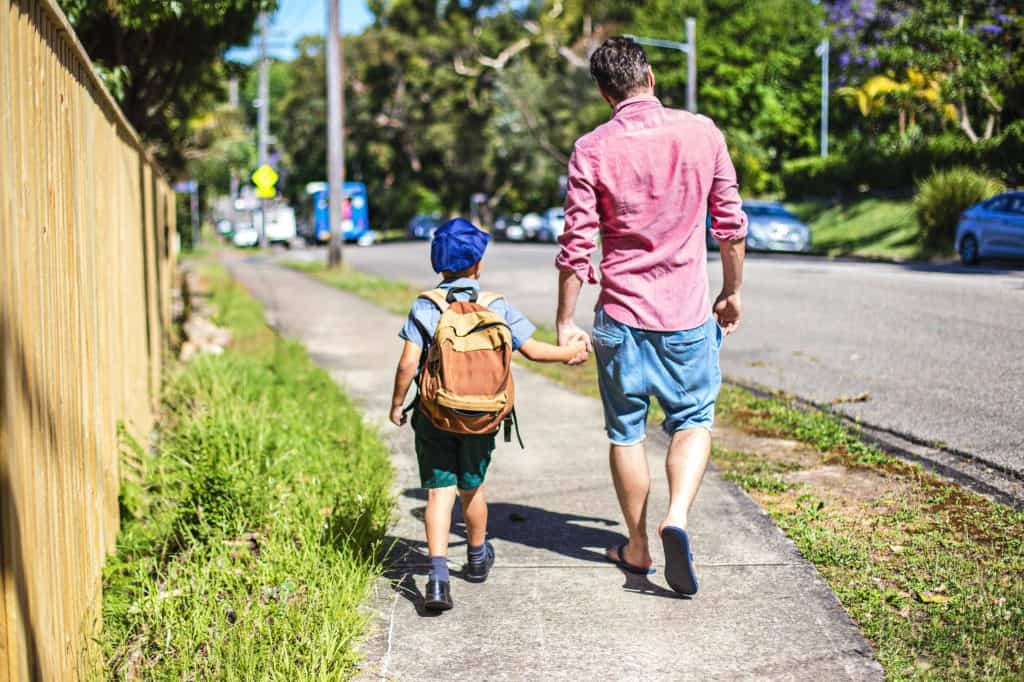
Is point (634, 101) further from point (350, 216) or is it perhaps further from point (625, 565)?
point (350, 216)

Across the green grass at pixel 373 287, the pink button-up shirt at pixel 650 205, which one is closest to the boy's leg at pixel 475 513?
the pink button-up shirt at pixel 650 205

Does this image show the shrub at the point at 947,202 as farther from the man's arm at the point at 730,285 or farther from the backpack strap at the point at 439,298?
the backpack strap at the point at 439,298

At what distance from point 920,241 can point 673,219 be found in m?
24.6

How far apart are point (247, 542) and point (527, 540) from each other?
1.19 metres

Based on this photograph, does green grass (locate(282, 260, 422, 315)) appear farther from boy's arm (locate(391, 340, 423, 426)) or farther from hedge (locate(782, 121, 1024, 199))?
hedge (locate(782, 121, 1024, 199))

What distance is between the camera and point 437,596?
13.9 feet

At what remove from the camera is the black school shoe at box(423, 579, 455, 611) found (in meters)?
4.22

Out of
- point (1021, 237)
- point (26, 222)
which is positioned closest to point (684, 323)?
point (26, 222)

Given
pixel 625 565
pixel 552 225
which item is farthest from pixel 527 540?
pixel 552 225

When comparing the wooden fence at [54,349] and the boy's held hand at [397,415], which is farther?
the boy's held hand at [397,415]

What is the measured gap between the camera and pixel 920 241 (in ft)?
89.2

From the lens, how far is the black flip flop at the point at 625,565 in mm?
4633

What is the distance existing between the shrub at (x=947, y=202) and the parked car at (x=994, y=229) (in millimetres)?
4264

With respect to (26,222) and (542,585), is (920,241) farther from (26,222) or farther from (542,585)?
(26,222)
